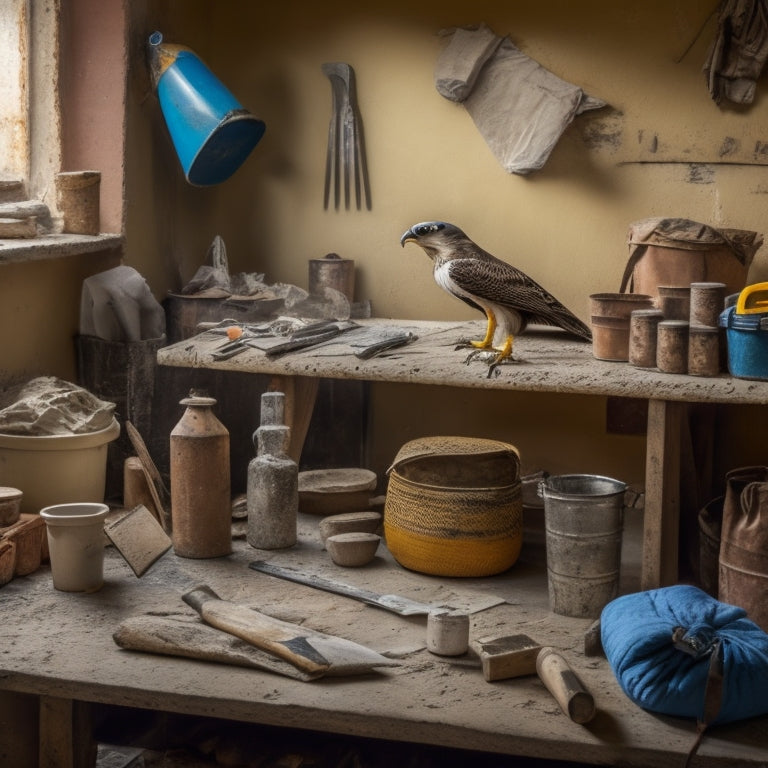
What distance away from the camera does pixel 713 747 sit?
305 cm

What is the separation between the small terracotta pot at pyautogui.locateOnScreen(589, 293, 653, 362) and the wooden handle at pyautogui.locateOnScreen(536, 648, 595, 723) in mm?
1254

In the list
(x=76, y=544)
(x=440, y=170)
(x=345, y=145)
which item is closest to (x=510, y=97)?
(x=440, y=170)

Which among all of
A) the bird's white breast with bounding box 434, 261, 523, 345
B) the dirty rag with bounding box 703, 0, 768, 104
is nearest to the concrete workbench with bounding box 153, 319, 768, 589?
the bird's white breast with bounding box 434, 261, 523, 345

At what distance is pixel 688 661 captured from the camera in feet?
10.3

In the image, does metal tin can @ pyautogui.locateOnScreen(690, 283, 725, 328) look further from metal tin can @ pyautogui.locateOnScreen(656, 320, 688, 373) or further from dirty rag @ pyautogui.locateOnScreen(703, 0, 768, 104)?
dirty rag @ pyautogui.locateOnScreen(703, 0, 768, 104)

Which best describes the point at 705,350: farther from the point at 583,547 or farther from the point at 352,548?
the point at 352,548

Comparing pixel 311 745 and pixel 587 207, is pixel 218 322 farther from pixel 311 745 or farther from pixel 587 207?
pixel 311 745

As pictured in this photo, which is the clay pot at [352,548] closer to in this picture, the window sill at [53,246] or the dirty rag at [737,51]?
the window sill at [53,246]

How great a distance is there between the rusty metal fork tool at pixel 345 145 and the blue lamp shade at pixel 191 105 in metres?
0.61

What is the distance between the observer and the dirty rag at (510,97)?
5.47m

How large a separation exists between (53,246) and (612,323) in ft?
7.22

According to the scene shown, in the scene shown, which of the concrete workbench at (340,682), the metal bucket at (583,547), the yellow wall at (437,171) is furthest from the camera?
the yellow wall at (437,171)

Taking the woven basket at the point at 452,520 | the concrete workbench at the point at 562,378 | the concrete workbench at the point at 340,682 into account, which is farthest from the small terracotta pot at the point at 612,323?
the concrete workbench at the point at 340,682

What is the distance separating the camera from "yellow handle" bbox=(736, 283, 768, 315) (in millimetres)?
3717
